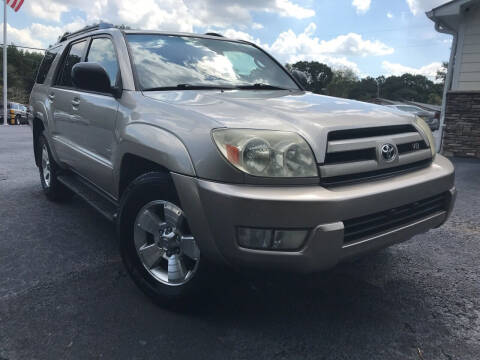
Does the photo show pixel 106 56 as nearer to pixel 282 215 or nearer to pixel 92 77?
pixel 92 77

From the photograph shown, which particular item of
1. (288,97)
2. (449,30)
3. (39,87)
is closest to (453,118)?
(449,30)

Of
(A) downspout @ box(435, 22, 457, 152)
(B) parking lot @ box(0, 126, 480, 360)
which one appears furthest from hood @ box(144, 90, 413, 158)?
(A) downspout @ box(435, 22, 457, 152)

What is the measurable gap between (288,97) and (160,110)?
37.6 inches

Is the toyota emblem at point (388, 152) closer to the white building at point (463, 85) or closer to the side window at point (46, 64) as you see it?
the side window at point (46, 64)

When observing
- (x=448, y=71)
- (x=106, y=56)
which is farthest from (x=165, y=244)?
(x=448, y=71)

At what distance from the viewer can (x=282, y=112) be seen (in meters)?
2.33

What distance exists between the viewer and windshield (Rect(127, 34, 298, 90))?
9.75 ft

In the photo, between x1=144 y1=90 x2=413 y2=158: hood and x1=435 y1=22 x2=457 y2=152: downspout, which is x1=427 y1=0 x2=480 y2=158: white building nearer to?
x1=435 y1=22 x2=457 y2=152: downspout

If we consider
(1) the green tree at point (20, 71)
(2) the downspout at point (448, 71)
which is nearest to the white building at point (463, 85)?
(2) the downspout at point (448, 71)

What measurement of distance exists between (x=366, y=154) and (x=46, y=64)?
159 inches

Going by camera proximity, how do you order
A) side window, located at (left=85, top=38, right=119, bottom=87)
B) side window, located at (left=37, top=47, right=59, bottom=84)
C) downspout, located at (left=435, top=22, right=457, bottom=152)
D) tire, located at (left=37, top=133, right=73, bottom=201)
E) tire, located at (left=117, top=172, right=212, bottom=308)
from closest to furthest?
1. tire, located at (left=117, top=172, right=212, bottom=308)
2. side window, located at (left=85, top=38, right=119, bottom=87)
3. tire, located at (left=37, top=133, right=73, bottom=201)
4. side window, located at (left=37, top=47, right=59, bottom=84)
5. downspout, located at (left=435, top=22, right=457, bottom=152)

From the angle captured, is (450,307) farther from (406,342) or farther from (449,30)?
(449,30)

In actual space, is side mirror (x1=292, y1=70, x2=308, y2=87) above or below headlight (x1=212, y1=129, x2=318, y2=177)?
above

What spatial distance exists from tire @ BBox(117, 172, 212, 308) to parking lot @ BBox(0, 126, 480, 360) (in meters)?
0.13
